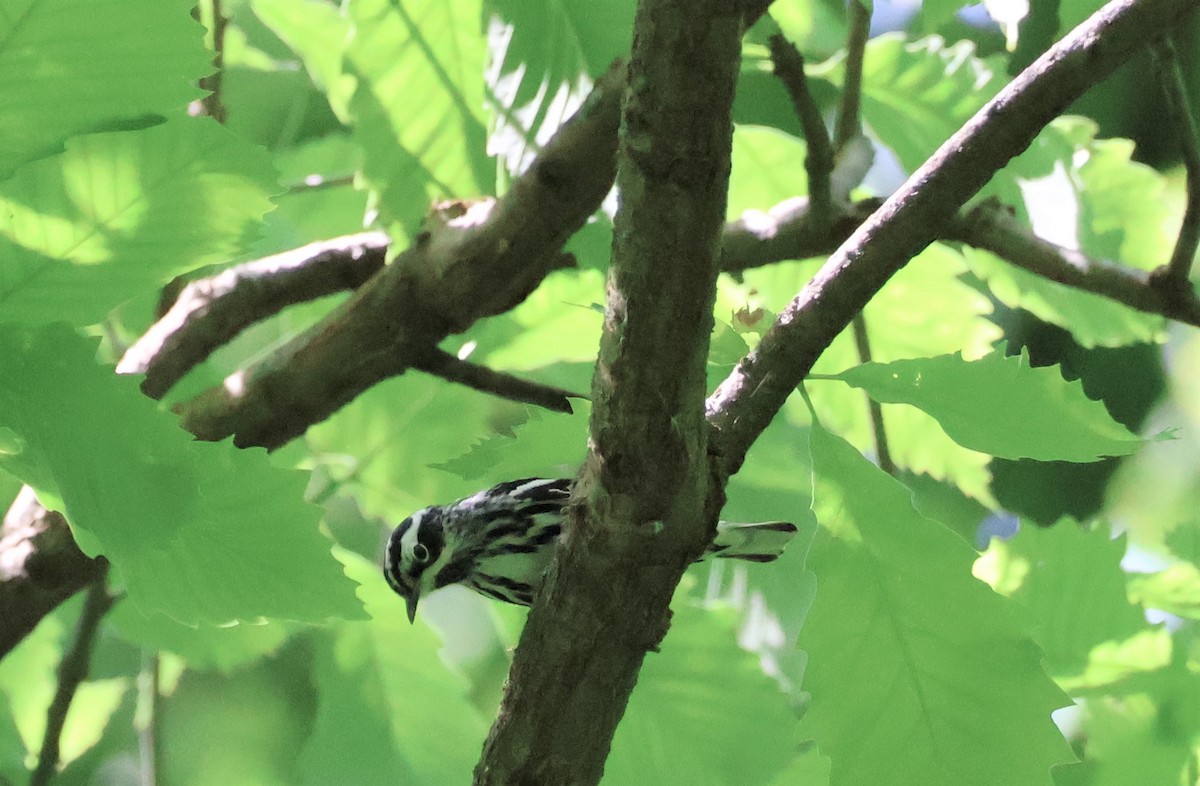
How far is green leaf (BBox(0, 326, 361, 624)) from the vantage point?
371 mm

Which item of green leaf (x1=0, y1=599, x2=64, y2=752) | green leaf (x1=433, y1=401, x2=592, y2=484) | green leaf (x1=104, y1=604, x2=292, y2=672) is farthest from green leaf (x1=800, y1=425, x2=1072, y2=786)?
green leaf (x1=0, y1=599, x2=64, y2=752)

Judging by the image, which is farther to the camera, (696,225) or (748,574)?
(748,574)

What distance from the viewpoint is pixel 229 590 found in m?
0.41

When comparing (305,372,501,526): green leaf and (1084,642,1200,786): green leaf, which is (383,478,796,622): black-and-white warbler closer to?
(305,372,501,526): green leaf

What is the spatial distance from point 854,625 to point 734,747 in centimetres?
30

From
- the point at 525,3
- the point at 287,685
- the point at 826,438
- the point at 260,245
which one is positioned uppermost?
the point at 525,3

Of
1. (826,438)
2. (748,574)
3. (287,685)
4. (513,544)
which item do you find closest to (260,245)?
(513,544)

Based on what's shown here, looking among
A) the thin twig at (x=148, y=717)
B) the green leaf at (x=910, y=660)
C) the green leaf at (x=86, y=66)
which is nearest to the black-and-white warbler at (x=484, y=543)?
the thin twig at (x=148, y=717)

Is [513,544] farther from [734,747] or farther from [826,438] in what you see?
[826,438]

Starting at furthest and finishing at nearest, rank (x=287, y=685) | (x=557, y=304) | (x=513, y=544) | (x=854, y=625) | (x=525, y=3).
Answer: (x=287, y=685) → (x=513, y=544) → (x=557, y=304) → (x=525, y=3) → (x=854, y=625)

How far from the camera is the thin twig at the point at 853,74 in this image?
2.36 ft

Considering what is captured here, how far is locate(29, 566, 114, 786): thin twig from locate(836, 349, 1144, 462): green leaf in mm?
700

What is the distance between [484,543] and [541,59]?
0.51 metres

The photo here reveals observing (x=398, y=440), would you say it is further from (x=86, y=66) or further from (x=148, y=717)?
(x=86, y=66)
